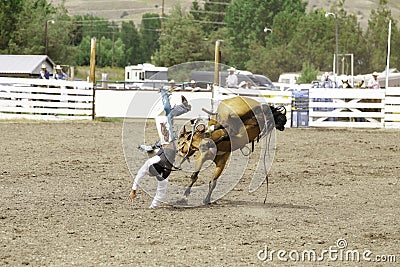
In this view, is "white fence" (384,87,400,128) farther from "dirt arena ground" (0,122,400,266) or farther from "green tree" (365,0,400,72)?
"green tree" (365,0,400,72)

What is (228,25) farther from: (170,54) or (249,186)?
(249,186)

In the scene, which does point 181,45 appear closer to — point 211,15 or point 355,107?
point 355,107

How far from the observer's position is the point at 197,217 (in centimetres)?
898

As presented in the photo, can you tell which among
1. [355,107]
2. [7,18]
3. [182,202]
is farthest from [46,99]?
[7,18]

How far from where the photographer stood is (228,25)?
9194 cm

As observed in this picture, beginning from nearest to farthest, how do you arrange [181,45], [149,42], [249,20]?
1. [181,45]
2. [249,20]
3. [149,42]

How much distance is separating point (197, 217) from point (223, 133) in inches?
46.8

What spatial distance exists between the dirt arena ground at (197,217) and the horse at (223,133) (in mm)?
655

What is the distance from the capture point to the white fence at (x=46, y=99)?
77.0 ft

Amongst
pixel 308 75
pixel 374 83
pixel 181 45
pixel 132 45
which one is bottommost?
pixel 308 75

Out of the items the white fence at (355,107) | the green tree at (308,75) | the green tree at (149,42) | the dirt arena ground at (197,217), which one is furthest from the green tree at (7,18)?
the green tree at (149,42)

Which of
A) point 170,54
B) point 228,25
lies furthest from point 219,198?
point 228,25

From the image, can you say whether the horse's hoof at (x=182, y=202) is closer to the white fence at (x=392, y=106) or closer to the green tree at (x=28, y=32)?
the white fence at (x=392, y=106)

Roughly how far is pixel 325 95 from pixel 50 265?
1753 cm
